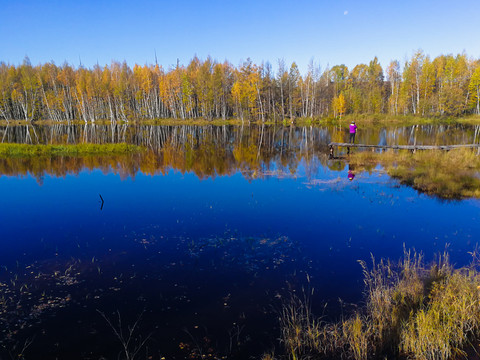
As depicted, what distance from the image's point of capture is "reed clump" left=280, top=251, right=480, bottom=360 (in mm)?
5785

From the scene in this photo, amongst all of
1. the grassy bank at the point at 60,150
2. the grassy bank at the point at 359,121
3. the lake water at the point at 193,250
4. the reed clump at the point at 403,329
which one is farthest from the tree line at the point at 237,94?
the reed clump at the point at 403,329

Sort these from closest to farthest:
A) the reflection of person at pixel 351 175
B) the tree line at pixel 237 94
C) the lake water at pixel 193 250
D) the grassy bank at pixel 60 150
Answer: the lake water at pixel 193 250 < the reflection of person at pixel 351 175 < the grassy bank at pixel 60 150 < the tree line at pixel 237 94

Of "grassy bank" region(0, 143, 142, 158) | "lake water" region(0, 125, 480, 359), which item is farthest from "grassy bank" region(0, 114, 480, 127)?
"lake water" region(0, 125, 480, 359)

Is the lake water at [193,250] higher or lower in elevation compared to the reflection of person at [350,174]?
lower

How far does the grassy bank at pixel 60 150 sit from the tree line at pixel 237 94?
53.5m

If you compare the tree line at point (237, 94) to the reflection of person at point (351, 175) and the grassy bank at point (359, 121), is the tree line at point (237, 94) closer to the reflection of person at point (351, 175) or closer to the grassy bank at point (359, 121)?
the grassy bank at point (359, 121)

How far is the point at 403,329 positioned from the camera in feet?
20.2

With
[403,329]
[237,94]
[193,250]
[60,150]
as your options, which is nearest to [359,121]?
[237,94]

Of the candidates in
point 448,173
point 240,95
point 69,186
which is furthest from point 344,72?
point 69,186

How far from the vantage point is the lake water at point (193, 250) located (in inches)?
281

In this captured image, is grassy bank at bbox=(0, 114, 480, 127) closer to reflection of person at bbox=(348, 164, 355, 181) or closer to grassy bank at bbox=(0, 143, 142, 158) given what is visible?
grassy bank at bbox=(0, 143, 142, 158)

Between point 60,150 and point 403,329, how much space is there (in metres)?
36.8

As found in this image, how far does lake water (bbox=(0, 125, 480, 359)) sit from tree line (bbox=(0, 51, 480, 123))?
66.1 meters

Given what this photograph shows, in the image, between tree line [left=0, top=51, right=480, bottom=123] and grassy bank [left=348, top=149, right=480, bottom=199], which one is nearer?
grassy bank [left=348, top=149, right=480, bottom=199]
